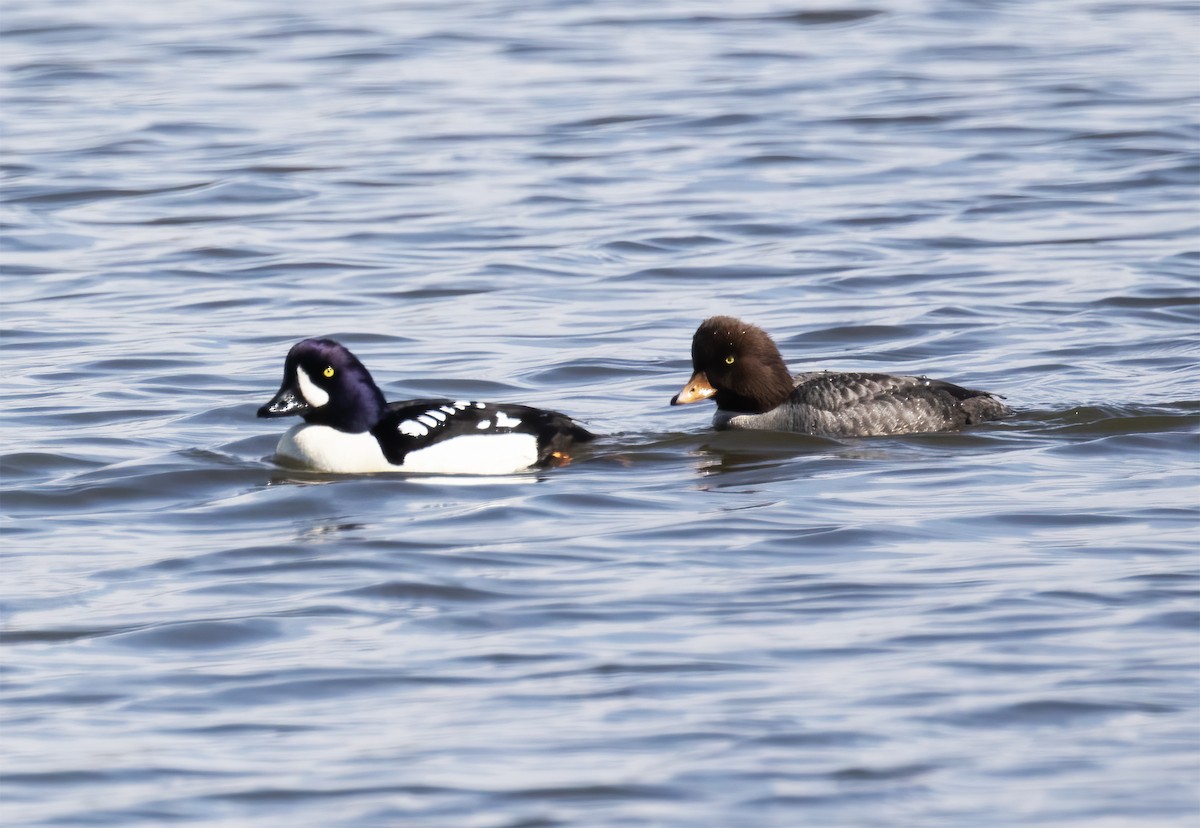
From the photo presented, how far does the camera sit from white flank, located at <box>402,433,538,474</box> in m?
11.6

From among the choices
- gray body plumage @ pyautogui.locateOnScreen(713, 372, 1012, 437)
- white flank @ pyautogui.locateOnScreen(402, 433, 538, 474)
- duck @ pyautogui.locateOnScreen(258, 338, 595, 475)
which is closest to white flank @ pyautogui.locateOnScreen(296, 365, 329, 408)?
duck @ pyautogui.locateOnScreen(258, 338, 595, 475)

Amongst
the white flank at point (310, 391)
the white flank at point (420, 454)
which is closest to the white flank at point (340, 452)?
the white flank at point (420, 454)

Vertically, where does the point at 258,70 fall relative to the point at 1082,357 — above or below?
above

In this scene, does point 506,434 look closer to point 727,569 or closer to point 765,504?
point 765,504

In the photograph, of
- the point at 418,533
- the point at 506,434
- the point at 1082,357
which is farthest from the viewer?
the point at 1082,357

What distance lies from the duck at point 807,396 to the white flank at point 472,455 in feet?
4.57

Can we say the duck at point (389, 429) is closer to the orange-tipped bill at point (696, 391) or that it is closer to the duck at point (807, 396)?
the orange-tipped bill at point (696, 391)

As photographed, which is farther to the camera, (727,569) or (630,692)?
(727,569)

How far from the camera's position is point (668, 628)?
28.1 feet

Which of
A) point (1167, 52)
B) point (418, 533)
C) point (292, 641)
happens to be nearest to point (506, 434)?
point (418, 533)

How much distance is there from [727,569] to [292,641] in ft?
6.66

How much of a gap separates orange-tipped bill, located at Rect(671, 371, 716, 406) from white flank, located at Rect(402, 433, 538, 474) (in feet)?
4.50

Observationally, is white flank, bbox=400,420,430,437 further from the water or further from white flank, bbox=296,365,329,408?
white flank, bbox=296,365,329,408

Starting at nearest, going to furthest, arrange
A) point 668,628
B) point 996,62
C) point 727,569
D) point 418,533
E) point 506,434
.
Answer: point 668,628 < point 727,569 < point 418,533 < point 506,434 < point 996,62
